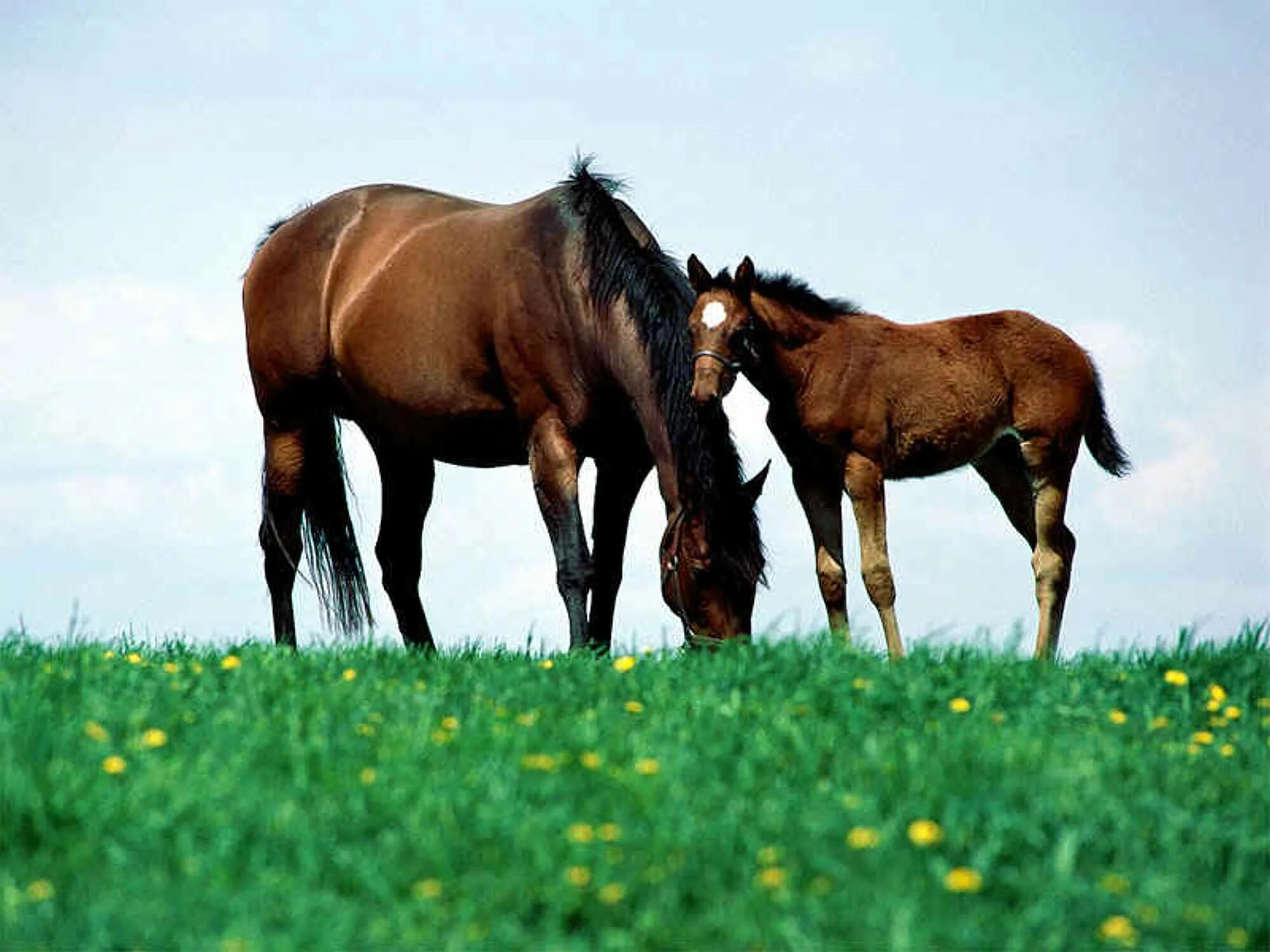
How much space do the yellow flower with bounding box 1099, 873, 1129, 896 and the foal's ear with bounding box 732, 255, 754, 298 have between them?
195 inches

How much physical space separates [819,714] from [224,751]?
2.29 m

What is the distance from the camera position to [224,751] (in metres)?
6.04

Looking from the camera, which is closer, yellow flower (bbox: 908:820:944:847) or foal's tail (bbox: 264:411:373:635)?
yellow flower (bbox: 908:820:944:847)

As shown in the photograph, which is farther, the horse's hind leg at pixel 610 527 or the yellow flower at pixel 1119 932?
the horse's hind leg at pixel 610 527

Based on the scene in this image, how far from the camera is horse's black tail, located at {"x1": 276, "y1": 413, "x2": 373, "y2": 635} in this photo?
12000 mm

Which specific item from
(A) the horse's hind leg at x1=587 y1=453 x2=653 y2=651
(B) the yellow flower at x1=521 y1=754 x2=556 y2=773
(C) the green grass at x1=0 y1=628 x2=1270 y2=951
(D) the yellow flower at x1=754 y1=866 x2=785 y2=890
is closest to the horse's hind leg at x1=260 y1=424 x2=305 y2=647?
(A) the horse's hind leg at x1=587 y1=453 x2=653 y2=651

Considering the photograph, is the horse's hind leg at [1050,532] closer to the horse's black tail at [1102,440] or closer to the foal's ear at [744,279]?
the horse's black tail at [1102,440]

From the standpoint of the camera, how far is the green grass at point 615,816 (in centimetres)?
472

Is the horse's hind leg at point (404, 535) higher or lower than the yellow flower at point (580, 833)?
higher

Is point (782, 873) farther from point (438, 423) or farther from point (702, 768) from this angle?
point (438, 423)

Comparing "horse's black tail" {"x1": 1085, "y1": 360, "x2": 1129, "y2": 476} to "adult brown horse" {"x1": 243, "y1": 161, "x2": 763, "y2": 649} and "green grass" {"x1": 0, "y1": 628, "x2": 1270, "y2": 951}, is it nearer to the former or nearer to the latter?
"adult brown horse" {"x1": 243, "y1": 161, "x2": 763, "y2": 649}

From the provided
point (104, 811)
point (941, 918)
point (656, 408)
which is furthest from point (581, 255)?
point (941, 918)

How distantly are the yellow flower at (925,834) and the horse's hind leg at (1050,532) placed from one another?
5.67m

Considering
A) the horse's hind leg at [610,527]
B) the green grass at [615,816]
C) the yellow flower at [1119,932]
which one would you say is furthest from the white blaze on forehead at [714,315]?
the yellow flower at [1119,932]
